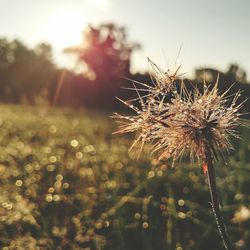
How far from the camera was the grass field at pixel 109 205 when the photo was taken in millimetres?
3297

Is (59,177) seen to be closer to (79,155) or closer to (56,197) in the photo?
(56,197)

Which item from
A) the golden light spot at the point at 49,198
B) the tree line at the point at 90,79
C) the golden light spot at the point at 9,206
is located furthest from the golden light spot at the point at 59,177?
the tree line at the point at 90,79

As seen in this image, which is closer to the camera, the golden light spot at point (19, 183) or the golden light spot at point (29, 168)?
the golden light spot at point (19, 183)

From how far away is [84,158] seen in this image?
5379mm

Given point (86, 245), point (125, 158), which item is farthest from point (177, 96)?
point (125, 158)

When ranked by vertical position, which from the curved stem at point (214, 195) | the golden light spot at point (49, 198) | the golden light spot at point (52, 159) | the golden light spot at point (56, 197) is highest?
the curved stem at point (214, 195)

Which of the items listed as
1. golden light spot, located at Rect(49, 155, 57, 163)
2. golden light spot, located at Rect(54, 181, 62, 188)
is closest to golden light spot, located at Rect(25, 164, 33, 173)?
golden light spot, located at Rect(49, 155, 57, 163)

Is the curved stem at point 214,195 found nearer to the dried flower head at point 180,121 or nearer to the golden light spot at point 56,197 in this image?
the dried flower head at point 180,121

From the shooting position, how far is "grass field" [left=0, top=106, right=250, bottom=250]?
330cm

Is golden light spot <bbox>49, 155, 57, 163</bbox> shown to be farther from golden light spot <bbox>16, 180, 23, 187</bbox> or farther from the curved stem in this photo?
the curved stem

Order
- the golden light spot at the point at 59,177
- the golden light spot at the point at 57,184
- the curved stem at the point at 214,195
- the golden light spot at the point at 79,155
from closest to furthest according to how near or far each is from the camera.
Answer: the curved stem at the point at 214,195 → the golden light spot at the point at 57,184 → the golden light spot at the point at 59,177 → the golden light spot at the point at 79,155

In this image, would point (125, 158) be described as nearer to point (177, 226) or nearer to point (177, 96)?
point (177, 226)

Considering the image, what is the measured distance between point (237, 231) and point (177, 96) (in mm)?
2445

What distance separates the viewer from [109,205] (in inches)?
153
